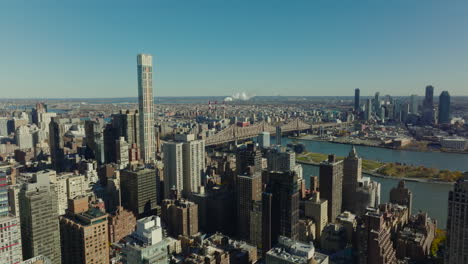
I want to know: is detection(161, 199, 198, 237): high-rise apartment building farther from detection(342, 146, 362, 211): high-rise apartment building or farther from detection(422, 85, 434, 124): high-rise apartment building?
detection(422, 85, 434, 124): high-rise apartment building

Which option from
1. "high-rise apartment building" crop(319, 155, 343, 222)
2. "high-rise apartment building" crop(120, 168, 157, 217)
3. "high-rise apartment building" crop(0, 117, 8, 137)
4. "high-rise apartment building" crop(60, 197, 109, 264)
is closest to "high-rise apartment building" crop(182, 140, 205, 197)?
"high-rise apartment building" crop(120, 168, 157, 217)

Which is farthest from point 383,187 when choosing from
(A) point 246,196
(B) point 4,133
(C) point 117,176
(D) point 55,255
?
(B) point 4,133

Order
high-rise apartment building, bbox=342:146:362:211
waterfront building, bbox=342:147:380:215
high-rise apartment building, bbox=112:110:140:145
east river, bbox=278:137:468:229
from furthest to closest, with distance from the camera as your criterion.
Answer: high-rise apartment building, bbox=112:110:140:145 → east river, bbox=278:137:468:229 → high-rise apartment building, bbox=342:146:362:211 → waterfront building, bbox=342:147:380:215

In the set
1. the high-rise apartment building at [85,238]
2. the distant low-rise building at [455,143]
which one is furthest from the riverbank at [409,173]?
the high-rise apartment building at [85,238]

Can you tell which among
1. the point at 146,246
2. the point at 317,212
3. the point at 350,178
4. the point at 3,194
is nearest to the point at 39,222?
the point at 3,194

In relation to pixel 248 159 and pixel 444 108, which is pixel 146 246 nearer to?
pixel 248 159
